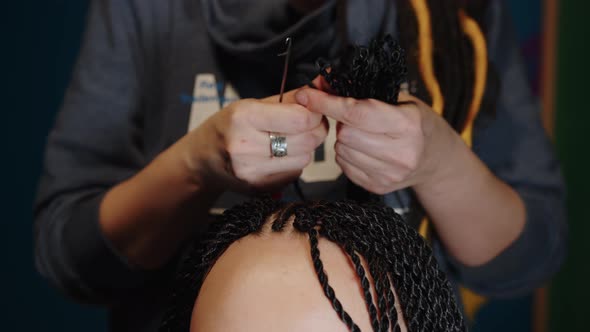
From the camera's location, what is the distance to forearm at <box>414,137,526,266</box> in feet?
1.56

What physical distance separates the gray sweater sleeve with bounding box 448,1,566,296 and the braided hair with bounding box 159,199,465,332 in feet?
0.72

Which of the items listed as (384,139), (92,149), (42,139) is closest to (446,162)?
(384,139)

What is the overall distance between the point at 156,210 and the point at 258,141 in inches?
5.9

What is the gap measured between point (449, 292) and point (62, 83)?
3.03 feet

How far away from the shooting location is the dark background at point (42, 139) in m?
1.07

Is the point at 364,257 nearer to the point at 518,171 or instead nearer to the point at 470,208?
the point at 470,208

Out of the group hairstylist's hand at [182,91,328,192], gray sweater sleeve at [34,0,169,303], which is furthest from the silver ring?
gray sweater sleeve at [34,0,169,303]

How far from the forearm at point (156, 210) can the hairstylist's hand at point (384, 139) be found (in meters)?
0.14

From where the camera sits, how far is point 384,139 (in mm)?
411

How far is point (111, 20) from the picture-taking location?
2.03 feet

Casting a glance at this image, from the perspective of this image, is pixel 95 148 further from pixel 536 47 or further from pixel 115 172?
pixel 536 47

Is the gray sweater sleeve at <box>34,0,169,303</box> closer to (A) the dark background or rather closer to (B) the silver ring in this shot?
(B) the silver ring

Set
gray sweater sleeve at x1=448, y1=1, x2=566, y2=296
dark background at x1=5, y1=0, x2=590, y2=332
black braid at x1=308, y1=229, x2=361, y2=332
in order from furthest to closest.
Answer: dark background at x1=5, y1=0, x2=590, y2=332 → gray sweater sleeve at x1=448, y1=1, x2=566, y2=296 → black braid at x1=308, y1=229, x2=361, y2=332

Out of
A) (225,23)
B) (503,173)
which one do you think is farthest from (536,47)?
(225,23)
